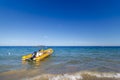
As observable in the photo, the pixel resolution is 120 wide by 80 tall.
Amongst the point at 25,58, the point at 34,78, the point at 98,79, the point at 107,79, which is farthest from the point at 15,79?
the point at 25,58

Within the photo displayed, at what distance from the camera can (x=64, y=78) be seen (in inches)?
260

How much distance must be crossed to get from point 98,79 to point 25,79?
491cm

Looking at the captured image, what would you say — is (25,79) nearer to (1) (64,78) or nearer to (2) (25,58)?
(1) (64,78)

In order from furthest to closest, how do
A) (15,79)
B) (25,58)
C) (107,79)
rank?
(25,58), (15,79), (107,79)

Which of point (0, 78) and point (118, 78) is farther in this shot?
point (0, 78)

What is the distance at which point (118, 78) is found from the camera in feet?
20.6

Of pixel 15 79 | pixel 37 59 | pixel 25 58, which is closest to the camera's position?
pixel 15 79

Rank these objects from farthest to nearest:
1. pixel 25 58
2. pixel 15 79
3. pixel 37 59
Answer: pixel 25 58
pixel 37 59
pixel 15 79

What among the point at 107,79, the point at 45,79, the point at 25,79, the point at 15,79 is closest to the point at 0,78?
the point at 15,79

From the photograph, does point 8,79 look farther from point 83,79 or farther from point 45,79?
point 83,79

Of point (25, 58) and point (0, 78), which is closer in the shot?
point (0, 78)

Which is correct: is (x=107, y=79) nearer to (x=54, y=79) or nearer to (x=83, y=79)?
(x=83, y=79)

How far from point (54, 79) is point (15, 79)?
8.99ft

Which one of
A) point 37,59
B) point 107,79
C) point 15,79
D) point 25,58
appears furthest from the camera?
point 25,58
